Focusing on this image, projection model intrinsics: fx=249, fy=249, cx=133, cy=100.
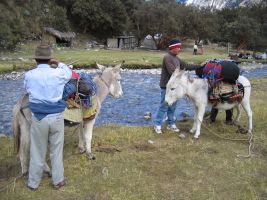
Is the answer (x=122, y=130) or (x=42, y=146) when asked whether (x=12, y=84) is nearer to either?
(x=122, y=130)

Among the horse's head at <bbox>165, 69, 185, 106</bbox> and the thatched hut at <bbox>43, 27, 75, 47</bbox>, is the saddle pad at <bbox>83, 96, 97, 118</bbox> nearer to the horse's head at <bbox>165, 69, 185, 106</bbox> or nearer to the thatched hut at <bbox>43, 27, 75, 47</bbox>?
the horse's head at <bbox>165, 69, 185, 106</bbox>

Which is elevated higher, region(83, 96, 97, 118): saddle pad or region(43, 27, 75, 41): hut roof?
region(43, 27, 75, 41): hut roof

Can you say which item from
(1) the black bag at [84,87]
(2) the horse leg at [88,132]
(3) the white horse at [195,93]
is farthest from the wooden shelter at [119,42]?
(1) the black bag at [84,87]

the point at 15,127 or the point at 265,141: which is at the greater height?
the point at 15,127

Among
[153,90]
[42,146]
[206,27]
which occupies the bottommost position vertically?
[153,90]

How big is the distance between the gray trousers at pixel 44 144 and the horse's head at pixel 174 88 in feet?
11.1

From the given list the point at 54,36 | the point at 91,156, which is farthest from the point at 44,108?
the point at 54,36

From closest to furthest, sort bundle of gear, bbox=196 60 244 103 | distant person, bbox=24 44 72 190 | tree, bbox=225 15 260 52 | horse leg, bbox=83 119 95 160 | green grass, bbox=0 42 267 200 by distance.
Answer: distant person, bbox=24 44 72 190 → green grass, bbox=0 42 267 200 → horse leg, bbox=83 119 95 160 → bundle of gear, bbox=196 60 244 103 → tree, bbox=225 15 260 52

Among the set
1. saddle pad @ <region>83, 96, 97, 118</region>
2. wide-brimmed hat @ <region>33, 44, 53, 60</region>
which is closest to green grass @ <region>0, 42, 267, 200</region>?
saddle pad @ <region>83, 96, 97, 118</region>

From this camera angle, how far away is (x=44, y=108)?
4098 millimetres

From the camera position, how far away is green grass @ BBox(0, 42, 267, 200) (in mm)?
4453

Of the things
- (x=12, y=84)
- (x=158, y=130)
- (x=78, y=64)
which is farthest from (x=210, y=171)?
(x=78, y=64)

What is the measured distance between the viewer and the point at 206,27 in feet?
145

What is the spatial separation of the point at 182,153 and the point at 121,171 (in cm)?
184
